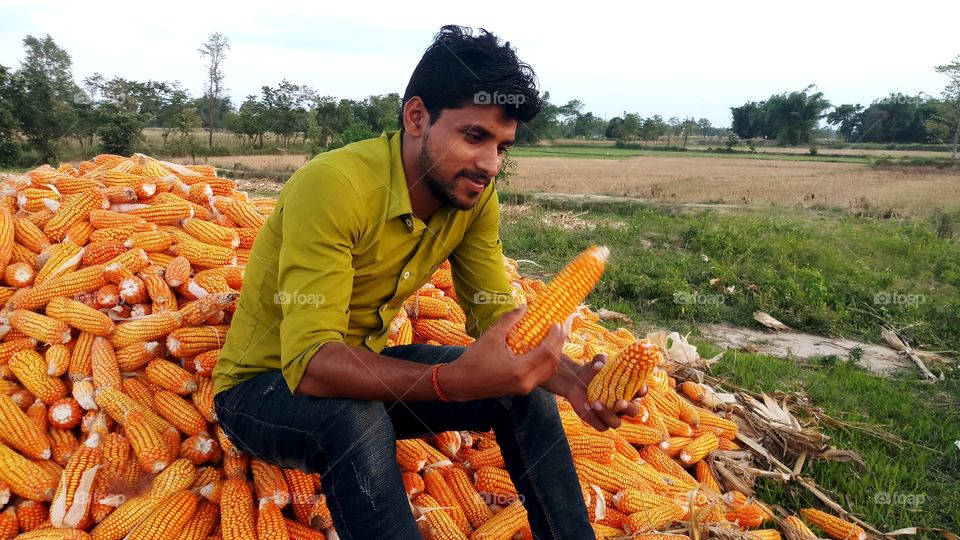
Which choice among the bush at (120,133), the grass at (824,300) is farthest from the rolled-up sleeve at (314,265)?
the bush at (120,133)

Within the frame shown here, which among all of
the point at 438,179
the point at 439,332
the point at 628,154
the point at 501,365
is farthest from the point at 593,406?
the point at 628,154

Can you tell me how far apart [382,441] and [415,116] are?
1252 mm

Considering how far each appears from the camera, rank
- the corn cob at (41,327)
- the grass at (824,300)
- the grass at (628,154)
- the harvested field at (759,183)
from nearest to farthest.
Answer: the corn cob at (41,327) → the grass at (824,300) → the harvested field at (759,183) → the grass at (628,154)

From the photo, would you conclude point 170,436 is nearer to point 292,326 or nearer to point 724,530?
point 292,326

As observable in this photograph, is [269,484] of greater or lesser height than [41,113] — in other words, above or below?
below

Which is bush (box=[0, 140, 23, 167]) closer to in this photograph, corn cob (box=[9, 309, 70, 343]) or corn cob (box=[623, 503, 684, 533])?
corn cob (box=[9, 309, 70, 343])

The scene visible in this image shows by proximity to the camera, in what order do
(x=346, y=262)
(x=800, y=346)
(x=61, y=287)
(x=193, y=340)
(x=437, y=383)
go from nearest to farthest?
(x=437, y=383)
(x=346, y=262)
(x=193, y=340)
(x=61, y=287)
(x=800, y=346)

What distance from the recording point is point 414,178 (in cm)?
233

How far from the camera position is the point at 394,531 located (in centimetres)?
180

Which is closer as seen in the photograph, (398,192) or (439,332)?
(398,192)

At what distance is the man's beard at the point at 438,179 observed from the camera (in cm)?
224

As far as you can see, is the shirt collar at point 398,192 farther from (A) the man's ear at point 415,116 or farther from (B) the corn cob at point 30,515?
(B) the corn cob at point 30,515

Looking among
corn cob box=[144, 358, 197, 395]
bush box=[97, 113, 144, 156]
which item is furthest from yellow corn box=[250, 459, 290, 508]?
bush box=[97, 113, 144, 156]

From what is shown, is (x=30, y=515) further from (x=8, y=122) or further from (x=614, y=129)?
(x=614, y=129)
